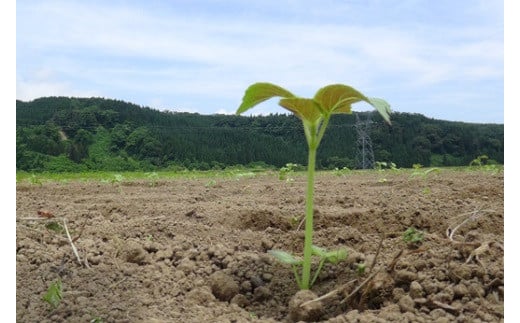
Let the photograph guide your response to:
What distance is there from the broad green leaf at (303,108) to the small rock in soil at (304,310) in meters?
0.60

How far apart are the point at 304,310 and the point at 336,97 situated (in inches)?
26.9

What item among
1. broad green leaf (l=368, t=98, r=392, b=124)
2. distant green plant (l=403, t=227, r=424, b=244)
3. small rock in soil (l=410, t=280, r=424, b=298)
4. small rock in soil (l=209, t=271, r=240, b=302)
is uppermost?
broad green leaf (l=368, t=98, r=392, b=124)

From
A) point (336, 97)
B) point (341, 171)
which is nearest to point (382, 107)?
point (336, 97)

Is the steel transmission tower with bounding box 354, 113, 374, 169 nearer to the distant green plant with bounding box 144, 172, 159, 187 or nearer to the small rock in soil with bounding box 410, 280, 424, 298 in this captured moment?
the distant green plant with bounding box 144, 172, 159, 187

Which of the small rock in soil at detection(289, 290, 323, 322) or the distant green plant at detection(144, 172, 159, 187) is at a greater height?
the distant green plant at detection(144, 172, 159, 187)

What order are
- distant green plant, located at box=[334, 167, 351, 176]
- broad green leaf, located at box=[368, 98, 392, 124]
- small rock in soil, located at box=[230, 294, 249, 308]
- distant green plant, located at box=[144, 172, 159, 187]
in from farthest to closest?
1. distant green plant, located at box=[334, 167, 351, 176]
2. distant green plant, located at box=[144, 172, 159, 187]
3. small rock in soil, located at box=[230, 294, 249, 308]
4. broad green leaf, located at box=[368, 98, 392, 124]

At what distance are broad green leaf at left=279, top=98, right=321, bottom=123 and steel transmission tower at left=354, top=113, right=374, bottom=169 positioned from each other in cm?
1589

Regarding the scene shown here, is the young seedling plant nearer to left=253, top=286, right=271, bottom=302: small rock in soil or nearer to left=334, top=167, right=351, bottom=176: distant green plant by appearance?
left=253, top=286, right=271, bottom=302: small rock in soil

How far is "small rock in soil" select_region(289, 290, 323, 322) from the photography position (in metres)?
1.57

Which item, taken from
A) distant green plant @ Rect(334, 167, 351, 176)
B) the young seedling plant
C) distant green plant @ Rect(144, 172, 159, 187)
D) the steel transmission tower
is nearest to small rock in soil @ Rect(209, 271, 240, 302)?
the young seedling plant

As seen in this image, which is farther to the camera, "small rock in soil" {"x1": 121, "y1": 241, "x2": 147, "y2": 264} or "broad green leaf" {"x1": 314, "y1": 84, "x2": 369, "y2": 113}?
"small rock in soil" {"x1": 121, "y1": 241, "x2": 147, "y2": 264}

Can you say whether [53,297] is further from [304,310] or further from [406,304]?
[406,304]

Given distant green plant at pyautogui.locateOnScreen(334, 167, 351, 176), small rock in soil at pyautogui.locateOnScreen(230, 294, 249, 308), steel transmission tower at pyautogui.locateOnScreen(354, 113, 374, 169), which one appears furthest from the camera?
steel transmission tower at pyautogui.locateOnScreen(354, 113, 374, 169)

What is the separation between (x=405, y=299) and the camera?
4.99 ft
